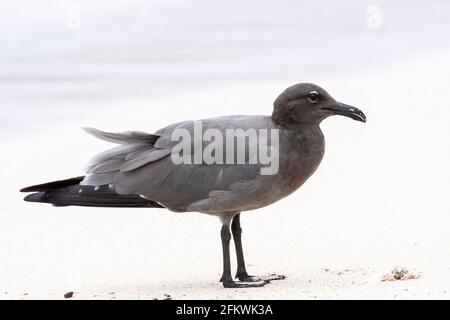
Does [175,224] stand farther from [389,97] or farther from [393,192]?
[389,97]

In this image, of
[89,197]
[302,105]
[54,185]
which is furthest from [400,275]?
[54,185]

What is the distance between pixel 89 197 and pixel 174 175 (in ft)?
1.93

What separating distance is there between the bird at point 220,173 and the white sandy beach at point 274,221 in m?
0.54

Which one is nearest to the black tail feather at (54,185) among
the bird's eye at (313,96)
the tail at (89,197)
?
the tail at (89,197)

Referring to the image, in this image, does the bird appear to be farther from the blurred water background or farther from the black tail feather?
the blurred water background

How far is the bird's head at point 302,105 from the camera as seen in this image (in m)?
7.98

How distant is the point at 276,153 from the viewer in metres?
7.80

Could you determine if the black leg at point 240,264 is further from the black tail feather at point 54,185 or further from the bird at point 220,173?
the black tail feather at point 54,185

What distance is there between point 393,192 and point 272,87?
5229mm

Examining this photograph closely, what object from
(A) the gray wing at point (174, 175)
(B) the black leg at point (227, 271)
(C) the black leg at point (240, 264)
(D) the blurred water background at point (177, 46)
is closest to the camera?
(A) the gray wing at point (174, 175)

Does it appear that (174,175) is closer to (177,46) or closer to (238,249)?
(238,249)

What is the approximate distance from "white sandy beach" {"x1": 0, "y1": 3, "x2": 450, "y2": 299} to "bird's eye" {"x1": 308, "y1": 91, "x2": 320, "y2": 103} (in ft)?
3.84

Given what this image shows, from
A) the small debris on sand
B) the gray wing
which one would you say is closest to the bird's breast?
the gray wing
